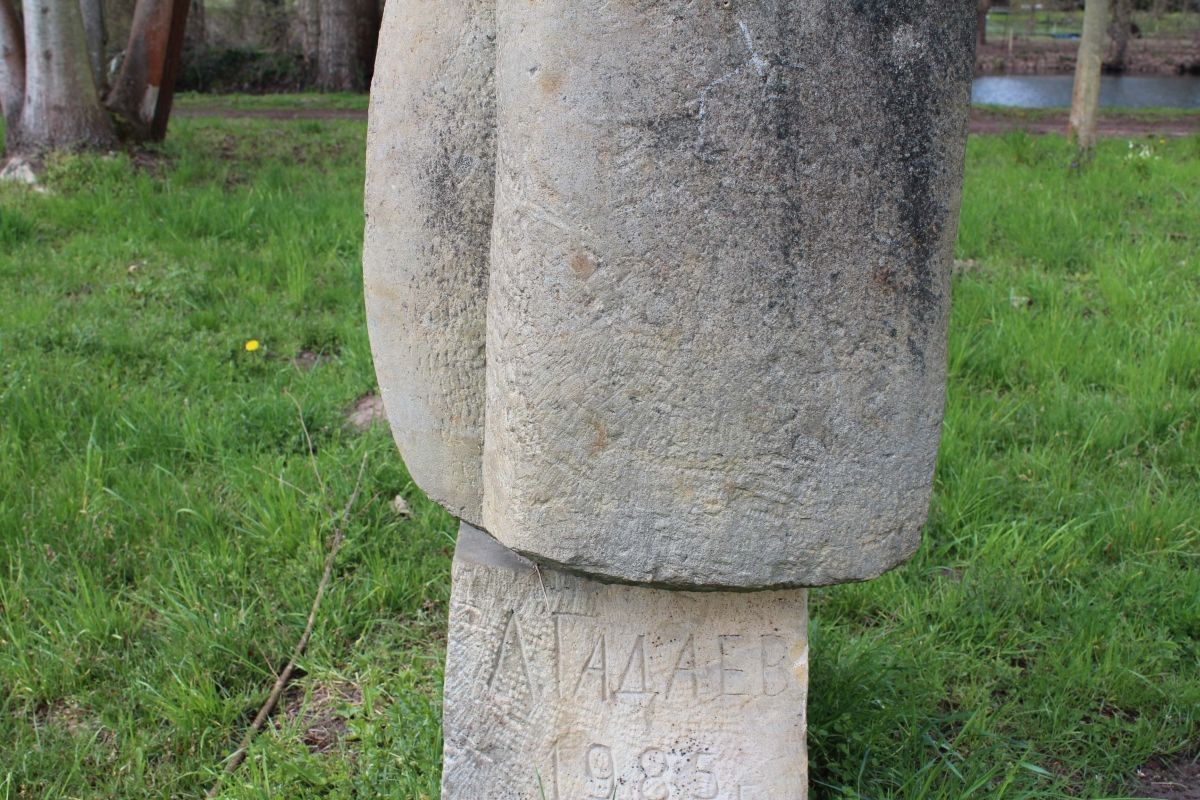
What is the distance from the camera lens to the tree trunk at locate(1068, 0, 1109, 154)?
20.0 ft

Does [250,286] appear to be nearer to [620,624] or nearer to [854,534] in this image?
[620,624]

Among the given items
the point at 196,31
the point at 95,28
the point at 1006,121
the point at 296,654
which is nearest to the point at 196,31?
the point at 196,31

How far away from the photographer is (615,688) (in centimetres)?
174

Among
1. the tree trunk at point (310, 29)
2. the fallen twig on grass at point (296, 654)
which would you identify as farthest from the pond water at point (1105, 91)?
the fallen twig on grass at point (296, 654)

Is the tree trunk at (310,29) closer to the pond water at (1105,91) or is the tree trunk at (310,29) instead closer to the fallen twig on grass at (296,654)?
the pond water at (1105,91)

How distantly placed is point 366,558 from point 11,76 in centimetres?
419

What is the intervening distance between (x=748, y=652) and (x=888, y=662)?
27.5 inches

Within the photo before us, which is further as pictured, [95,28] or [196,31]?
[196,31]

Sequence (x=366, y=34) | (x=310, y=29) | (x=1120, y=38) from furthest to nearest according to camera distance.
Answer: (x=1120, y=38)
(x=310, y=29)
(x=366, y=34)

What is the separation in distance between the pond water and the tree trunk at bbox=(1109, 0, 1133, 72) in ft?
3.88

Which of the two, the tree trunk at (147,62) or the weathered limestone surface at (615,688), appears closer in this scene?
the weathered limestone surface at (615,688)

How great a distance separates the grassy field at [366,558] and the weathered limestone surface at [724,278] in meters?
0.79

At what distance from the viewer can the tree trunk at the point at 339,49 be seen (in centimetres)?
1248

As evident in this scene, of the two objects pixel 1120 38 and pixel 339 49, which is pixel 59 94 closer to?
pixel 339 49
